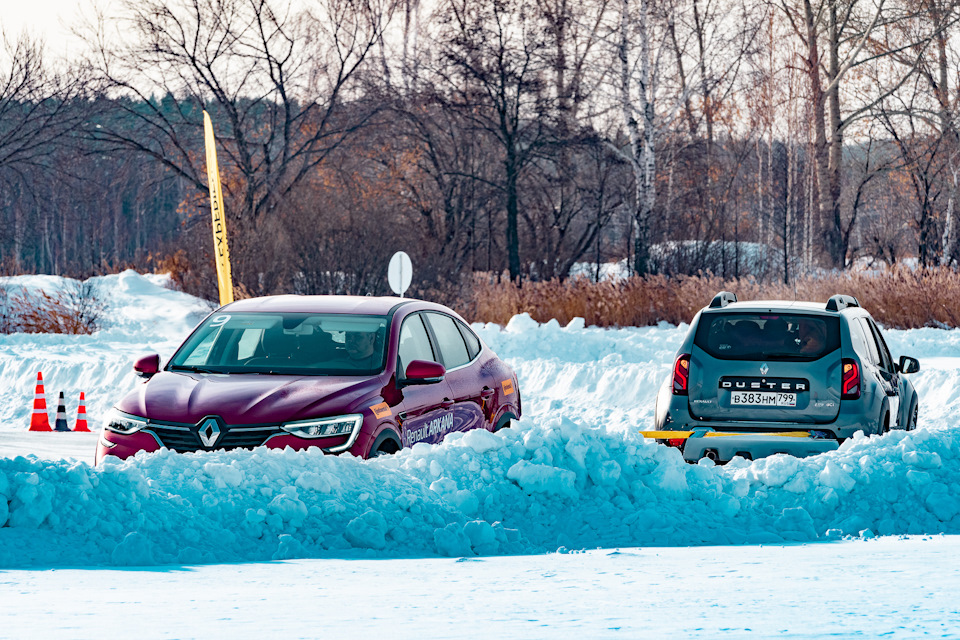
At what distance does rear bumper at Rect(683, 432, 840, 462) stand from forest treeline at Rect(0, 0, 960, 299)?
704 inches

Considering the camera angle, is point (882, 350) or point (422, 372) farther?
point (882, 350)

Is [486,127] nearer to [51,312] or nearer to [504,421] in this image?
[51,312]

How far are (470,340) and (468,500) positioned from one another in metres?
2.48

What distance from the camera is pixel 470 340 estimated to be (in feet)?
29.7

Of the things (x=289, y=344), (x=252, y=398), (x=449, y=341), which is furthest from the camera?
(x=449, y=341)

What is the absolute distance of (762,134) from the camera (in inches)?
1378

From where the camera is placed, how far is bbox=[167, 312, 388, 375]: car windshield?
26.1 feet

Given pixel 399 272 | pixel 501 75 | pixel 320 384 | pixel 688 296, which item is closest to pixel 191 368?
pixel 320 384

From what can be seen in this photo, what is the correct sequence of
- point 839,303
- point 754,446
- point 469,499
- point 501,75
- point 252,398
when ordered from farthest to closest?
1. point 501,75
2. point 839,303
3. point 754,446
4. point 252,398
5. point 469,499

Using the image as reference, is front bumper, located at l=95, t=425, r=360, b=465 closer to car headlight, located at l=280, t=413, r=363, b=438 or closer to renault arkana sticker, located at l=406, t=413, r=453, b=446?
car headlight, located at l=280, t=413, r=363, b=438

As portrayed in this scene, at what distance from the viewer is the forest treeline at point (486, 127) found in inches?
1122

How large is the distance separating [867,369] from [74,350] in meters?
15.5

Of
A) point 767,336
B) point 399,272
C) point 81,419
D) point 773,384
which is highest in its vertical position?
point 399,272

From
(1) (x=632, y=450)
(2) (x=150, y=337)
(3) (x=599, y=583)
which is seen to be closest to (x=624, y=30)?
(2) (x=150, y=337)
